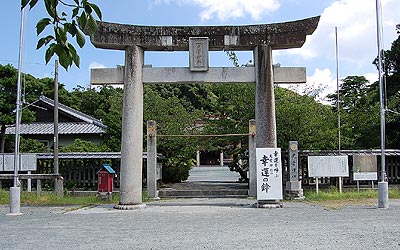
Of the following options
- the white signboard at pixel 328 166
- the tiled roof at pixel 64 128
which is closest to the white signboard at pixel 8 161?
the tiled roof at pixel 64 128

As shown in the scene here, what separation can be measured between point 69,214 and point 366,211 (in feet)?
27.5

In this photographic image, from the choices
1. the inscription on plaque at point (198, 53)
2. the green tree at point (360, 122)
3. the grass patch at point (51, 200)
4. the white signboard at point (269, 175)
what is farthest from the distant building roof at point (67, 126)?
the white signboard at point (269, 175)

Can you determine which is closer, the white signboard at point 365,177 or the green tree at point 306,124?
the white signboard at point 365,177

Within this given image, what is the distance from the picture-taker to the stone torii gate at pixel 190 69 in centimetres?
1380

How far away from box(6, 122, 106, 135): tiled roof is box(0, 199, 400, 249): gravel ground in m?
17.3

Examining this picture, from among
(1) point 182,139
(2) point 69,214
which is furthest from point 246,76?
(1) point 182,139

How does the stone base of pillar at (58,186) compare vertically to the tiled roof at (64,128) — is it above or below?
below

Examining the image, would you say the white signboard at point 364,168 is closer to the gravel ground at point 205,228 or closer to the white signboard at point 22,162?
the gravel ground at point 205,228

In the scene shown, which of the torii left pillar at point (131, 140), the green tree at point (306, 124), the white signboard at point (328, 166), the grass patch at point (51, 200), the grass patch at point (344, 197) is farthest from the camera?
the green tree at point (306, 124)

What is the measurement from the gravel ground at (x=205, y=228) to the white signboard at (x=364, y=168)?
419 cm

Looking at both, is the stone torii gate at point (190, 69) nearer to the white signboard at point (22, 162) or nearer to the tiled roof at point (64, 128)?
the white signboard at point (22, 162)

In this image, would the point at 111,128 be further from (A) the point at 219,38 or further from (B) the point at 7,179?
(A) the point at 219,38

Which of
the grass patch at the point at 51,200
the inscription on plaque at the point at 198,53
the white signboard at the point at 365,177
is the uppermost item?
the inscription on plaque at the point at 198,53

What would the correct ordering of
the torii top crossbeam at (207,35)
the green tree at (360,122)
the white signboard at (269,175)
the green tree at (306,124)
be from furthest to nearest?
the green tree at (360,122)
the green tree at (306,124)
the torii top crossbeam at (207,35)
the white signboard at (269,175)
